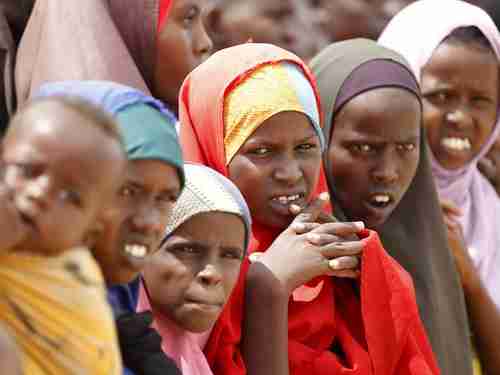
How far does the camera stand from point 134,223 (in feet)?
8.23

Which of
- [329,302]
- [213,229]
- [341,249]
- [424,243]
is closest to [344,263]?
[341,249]

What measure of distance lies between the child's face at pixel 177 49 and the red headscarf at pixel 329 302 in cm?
32

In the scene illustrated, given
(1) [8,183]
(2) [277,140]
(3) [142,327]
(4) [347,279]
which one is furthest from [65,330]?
(4) [347,279]

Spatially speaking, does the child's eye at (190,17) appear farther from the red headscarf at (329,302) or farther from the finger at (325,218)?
the finger at (325,218)

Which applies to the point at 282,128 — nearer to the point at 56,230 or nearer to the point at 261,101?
the point at 261,101

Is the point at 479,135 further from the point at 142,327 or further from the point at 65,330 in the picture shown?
the point at 65,330

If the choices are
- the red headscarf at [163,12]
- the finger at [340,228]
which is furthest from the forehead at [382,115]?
the red headscarf at [163,12]

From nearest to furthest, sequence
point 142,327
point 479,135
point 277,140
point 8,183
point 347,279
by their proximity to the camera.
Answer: point 8,183, point 142,327, point 277,140, point 347,279, point 479,135

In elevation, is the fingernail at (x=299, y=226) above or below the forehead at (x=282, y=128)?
below

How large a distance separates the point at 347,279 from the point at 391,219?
614 mm

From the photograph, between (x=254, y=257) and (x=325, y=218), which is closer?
(x=254, y=257)

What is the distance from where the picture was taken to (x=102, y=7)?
384 cm

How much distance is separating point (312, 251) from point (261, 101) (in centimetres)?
43

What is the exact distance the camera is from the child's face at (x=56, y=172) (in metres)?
2.11
